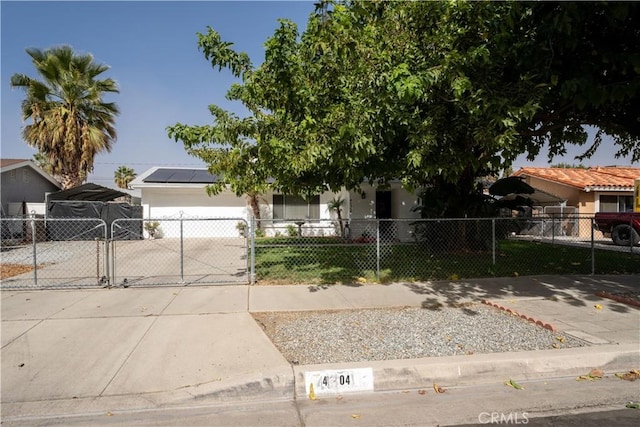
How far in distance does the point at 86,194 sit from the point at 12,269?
32.3 ft

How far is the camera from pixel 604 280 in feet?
27.8

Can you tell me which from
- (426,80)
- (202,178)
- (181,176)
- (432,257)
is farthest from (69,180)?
(426,80)

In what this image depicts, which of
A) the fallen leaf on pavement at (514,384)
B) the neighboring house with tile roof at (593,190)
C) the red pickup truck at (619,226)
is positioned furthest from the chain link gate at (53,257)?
the neighboring house with tile roof at (593,190)

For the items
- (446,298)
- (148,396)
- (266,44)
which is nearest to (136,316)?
(148,396)

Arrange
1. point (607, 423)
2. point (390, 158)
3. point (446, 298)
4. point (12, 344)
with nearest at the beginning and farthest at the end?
point (607, 423), point (12, 344), point (446, 298), point (390, 158)

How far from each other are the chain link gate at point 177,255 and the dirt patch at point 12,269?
1960 mm

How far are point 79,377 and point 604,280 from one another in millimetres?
9651

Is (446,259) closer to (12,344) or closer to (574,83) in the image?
(574,83)

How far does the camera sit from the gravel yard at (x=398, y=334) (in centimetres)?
461

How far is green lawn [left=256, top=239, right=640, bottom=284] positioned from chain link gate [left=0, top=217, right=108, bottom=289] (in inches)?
153

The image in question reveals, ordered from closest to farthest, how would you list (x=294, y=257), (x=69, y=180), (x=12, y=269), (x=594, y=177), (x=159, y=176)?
(x=12, y=269) → (x=294, y=257) → (x=69, y=180) → (x=159, y=176) → (x=594, y=177)

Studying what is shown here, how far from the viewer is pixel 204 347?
4785mm

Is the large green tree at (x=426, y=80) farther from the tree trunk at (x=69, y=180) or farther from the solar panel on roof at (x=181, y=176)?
the tree trunk at (x=69, y=180)

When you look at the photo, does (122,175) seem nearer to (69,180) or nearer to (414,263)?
(69,180)
